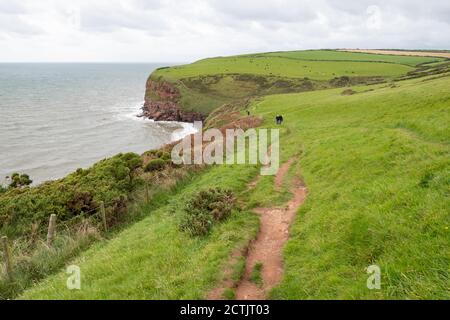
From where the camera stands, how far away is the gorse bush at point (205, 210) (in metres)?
15.1

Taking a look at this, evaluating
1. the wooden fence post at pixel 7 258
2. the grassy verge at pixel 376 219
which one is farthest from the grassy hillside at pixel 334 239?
the wooden fence post at pixel 7 258

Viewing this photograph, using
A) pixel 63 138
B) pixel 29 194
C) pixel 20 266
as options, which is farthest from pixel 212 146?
pixel 63 138

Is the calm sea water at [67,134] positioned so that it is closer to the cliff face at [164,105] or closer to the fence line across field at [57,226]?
the cliff face at [164,105]

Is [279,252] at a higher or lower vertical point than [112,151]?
higher

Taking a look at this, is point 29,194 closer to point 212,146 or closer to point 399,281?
point 212,146

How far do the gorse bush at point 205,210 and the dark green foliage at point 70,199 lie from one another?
5.78 metres

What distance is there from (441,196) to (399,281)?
4.15 m

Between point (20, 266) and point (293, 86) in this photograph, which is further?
point (293, 86)

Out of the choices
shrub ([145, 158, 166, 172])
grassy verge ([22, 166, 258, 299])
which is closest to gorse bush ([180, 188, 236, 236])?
grassy verge ([22, 166, 258, 299])

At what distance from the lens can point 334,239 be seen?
1196 centimetres

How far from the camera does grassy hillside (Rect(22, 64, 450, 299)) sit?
935 centimetres

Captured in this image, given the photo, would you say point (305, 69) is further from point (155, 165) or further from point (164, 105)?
point (155, 165)

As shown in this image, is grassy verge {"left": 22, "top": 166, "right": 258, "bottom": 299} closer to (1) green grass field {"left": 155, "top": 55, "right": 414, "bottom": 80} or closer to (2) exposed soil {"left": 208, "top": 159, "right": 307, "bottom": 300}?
(2) exposed soil {"left": 208, "top": 159, "right": 307, "bottom": 300}

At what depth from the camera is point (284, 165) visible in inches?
1005
